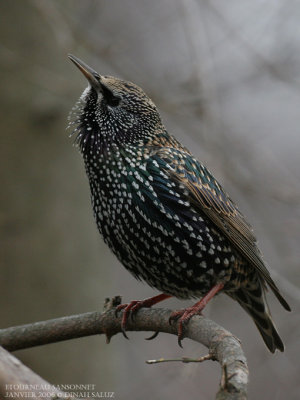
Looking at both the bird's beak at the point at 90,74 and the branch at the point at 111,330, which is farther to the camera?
the bird's beak at the point at 90,74

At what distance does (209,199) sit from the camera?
14.3 feet

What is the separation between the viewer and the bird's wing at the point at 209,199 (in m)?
4.26

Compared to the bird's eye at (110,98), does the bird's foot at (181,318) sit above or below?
below

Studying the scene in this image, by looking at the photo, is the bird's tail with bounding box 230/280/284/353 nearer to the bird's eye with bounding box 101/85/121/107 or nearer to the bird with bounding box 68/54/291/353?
the bird with bounding box 68/54/291/353

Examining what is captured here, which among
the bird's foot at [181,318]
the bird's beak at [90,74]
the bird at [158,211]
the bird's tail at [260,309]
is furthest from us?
the bird's tail at [260,309]

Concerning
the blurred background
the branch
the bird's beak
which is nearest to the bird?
the bird's beak

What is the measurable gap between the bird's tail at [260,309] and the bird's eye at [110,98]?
1545 mm

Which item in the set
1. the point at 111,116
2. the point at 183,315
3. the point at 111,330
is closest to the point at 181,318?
the point at 183,315

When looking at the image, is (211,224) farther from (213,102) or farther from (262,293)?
(213,102)

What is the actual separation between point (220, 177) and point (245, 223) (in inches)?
40.9

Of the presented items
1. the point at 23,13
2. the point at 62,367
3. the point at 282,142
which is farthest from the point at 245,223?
the point at 282,142

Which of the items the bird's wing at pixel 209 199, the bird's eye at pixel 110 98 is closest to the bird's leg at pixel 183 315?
the bird's wing at pixel 209 199

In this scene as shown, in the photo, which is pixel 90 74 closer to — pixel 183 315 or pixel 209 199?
pixel 209 199

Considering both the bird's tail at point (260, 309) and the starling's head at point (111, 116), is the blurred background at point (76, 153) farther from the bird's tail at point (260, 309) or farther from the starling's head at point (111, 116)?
the starling's head at point (111, 116)
